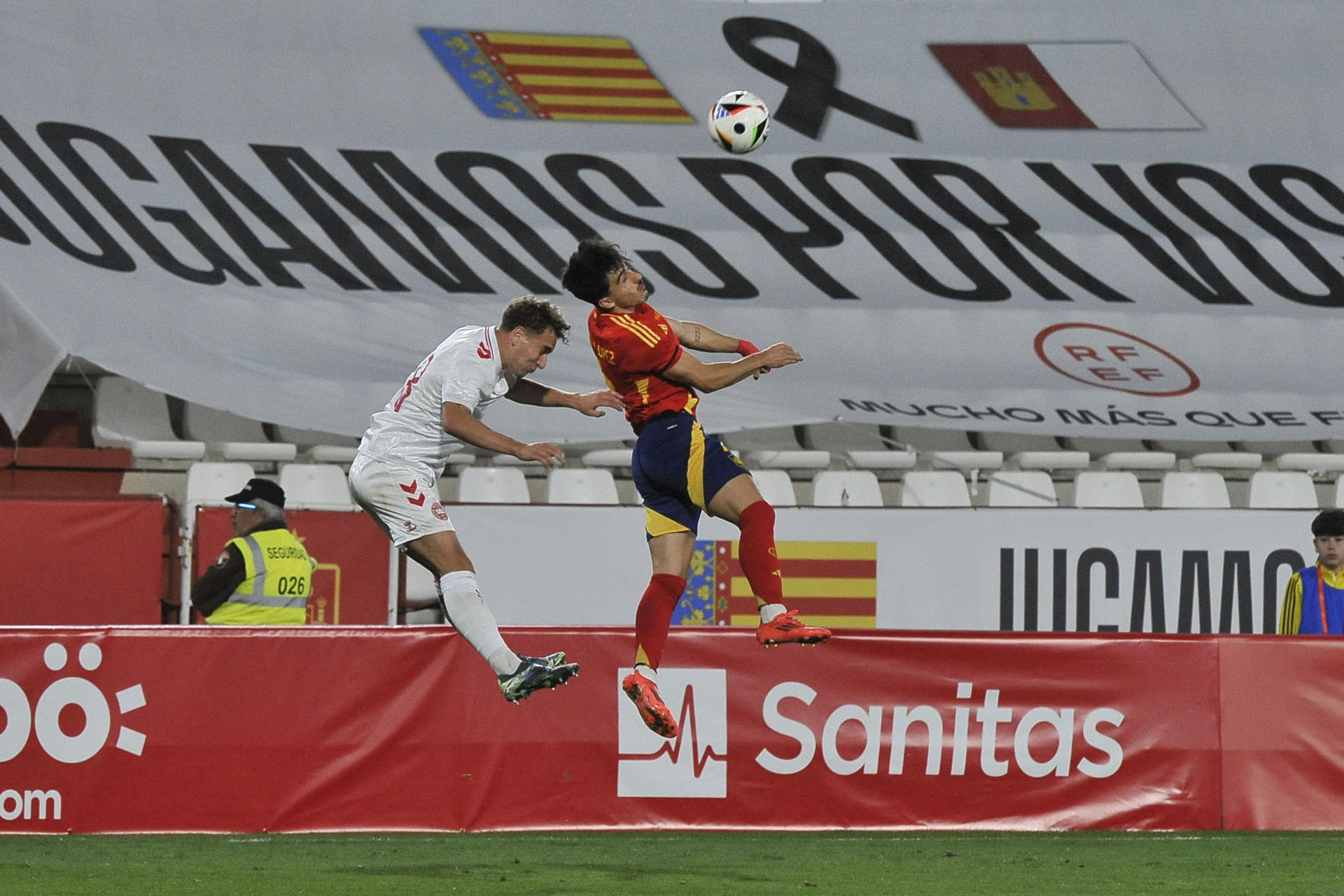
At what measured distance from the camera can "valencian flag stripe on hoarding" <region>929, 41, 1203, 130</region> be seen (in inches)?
576

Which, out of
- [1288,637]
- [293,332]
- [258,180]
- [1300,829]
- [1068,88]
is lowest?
[1300,829]

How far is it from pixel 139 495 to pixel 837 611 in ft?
16.9

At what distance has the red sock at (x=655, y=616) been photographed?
741 centimetres

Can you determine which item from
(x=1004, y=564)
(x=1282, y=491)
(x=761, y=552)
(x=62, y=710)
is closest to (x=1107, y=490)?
(x=1282, y=491)

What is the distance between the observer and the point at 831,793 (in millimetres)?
9352

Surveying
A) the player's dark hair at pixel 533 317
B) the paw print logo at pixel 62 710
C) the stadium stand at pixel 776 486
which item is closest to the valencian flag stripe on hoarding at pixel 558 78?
the stadium stand at pixel 776 486

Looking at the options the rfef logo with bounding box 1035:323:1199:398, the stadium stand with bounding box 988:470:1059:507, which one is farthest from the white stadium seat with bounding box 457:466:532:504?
the rfef logo with bounding box 1035:323:1199:398

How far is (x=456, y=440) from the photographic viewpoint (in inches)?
A: 297

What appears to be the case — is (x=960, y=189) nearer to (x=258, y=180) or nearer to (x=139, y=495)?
(x=258, y=180)

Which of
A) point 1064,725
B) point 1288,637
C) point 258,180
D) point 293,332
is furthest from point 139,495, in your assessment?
point 1288,637

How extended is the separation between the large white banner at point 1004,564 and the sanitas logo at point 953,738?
3469 mm

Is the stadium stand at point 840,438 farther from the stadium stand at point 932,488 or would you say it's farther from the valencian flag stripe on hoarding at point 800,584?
the valencian flag stripe on hoarding at point 800,584

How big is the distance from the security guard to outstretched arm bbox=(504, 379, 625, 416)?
2.44 m

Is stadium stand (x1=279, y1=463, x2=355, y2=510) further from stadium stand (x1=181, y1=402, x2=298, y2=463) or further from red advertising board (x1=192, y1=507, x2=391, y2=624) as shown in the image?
stadium stand (x1=181, y1=402, x2=298, y2=463)
